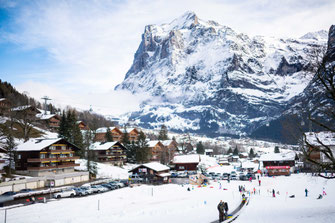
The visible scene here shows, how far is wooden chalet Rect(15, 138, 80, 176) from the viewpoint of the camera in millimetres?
52781

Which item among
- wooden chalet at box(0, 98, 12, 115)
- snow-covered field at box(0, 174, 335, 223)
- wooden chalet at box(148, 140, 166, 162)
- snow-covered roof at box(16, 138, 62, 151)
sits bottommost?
snow-covered field at box(0, 174, 335, 223)

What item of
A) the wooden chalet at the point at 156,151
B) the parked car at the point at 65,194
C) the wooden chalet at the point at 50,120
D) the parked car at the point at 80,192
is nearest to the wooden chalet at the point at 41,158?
the parked car at the point at 80,192

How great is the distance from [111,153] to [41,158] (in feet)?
95.1

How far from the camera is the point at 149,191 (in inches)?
1971

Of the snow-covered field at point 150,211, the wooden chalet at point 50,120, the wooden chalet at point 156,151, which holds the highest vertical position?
the wooden chalet at point 50,120

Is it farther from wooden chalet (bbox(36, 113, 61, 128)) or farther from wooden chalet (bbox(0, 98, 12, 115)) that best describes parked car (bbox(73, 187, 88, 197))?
wooden chalet (bbox(36, 113, 61, 128))

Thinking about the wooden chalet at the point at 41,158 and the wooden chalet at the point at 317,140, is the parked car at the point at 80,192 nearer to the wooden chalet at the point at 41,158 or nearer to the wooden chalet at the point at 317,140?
the wooden chalet at the point at 41,158

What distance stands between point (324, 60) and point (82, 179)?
171 feet

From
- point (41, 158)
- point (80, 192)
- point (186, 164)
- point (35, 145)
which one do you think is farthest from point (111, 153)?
point (80, 192)

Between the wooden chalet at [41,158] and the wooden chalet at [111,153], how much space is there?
19250 mm

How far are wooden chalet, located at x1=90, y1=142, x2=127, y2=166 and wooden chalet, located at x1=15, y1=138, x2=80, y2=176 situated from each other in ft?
63.2

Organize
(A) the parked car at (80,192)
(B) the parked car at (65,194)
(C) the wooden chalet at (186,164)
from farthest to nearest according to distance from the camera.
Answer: (C) the wooden chalet at (186,164) < (A) the parked car at (80,192) < (B) the parked car at (65,194)

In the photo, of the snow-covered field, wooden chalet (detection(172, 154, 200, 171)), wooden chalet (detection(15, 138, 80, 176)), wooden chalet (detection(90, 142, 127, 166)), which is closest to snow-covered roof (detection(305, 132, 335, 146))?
the snow-covered field

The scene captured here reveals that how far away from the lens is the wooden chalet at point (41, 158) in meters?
52.8
